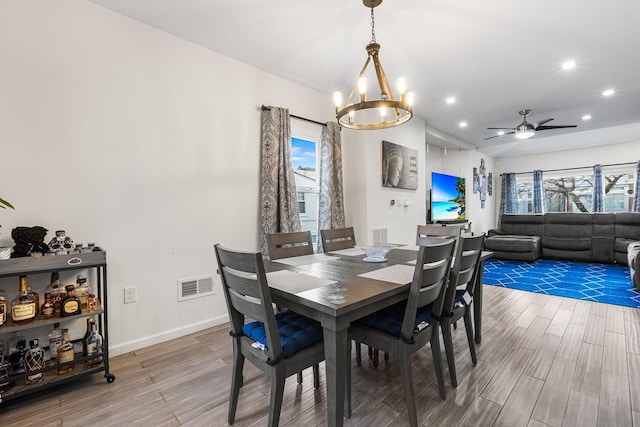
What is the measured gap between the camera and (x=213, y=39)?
256 centimetres

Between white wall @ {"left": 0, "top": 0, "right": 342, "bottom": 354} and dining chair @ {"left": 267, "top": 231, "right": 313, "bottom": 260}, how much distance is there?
0.80 meters

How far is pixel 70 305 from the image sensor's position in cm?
174

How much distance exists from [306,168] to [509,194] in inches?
286

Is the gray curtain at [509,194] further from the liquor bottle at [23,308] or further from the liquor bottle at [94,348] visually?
the liquor bottle at [23,308]

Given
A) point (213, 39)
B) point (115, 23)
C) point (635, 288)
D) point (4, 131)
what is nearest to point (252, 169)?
point (213, 39)

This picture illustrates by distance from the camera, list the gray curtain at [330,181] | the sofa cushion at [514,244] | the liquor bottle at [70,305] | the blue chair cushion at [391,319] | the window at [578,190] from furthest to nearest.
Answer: the window at [578,190] < the sofa cushion at [514,244] < the gray curtain at [330,181] < the liquor bottle at [70,305] < the blue chair cushion at [391,319]

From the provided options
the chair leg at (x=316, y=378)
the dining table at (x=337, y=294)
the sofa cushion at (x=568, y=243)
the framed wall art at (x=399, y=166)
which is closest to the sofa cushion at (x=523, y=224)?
the sofa cushion at (x=568, y=243)

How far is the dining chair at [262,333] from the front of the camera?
118 centimetres

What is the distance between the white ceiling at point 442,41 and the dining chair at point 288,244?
1722 millimetres

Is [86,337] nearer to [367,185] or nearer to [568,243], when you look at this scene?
[367,185]

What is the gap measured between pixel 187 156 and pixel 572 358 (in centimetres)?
339

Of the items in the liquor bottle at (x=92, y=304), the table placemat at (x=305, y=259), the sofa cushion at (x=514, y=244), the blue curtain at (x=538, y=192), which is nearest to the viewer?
the liquor bottle at (x=92, y=304)

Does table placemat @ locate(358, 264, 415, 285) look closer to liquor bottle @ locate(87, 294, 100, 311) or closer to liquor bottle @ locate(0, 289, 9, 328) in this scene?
liquor bottle @ locate(87, 294, 100, 311)

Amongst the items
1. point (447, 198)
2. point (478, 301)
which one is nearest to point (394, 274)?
point (478, 301)
